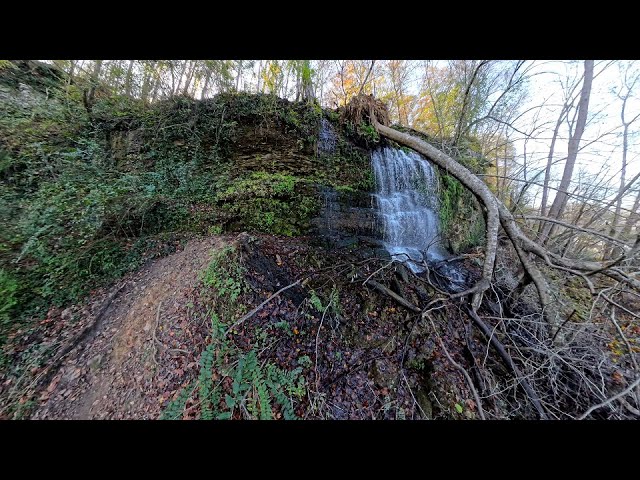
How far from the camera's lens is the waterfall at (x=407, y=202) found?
5.54m

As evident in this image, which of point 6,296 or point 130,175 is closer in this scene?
point 6,296

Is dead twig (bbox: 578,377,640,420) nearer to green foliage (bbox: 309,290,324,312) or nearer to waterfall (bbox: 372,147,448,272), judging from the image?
green foliage (bbox: 309,290,324,312)

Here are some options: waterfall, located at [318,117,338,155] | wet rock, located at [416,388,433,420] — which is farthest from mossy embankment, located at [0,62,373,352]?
wet rock, located at [416,388,433,420]

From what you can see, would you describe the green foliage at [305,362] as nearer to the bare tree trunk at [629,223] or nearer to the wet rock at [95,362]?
the wet rock at [95,362]

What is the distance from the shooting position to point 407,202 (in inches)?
231

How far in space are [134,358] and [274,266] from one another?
231 cm

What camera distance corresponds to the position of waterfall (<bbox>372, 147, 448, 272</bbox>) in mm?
5539

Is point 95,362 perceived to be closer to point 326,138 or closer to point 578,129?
point 326,138

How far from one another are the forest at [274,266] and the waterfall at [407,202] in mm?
57

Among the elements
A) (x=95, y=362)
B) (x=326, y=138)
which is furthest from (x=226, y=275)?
(x=326, y=138)

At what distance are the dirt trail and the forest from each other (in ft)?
0.09

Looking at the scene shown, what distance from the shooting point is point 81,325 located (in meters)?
3.25
